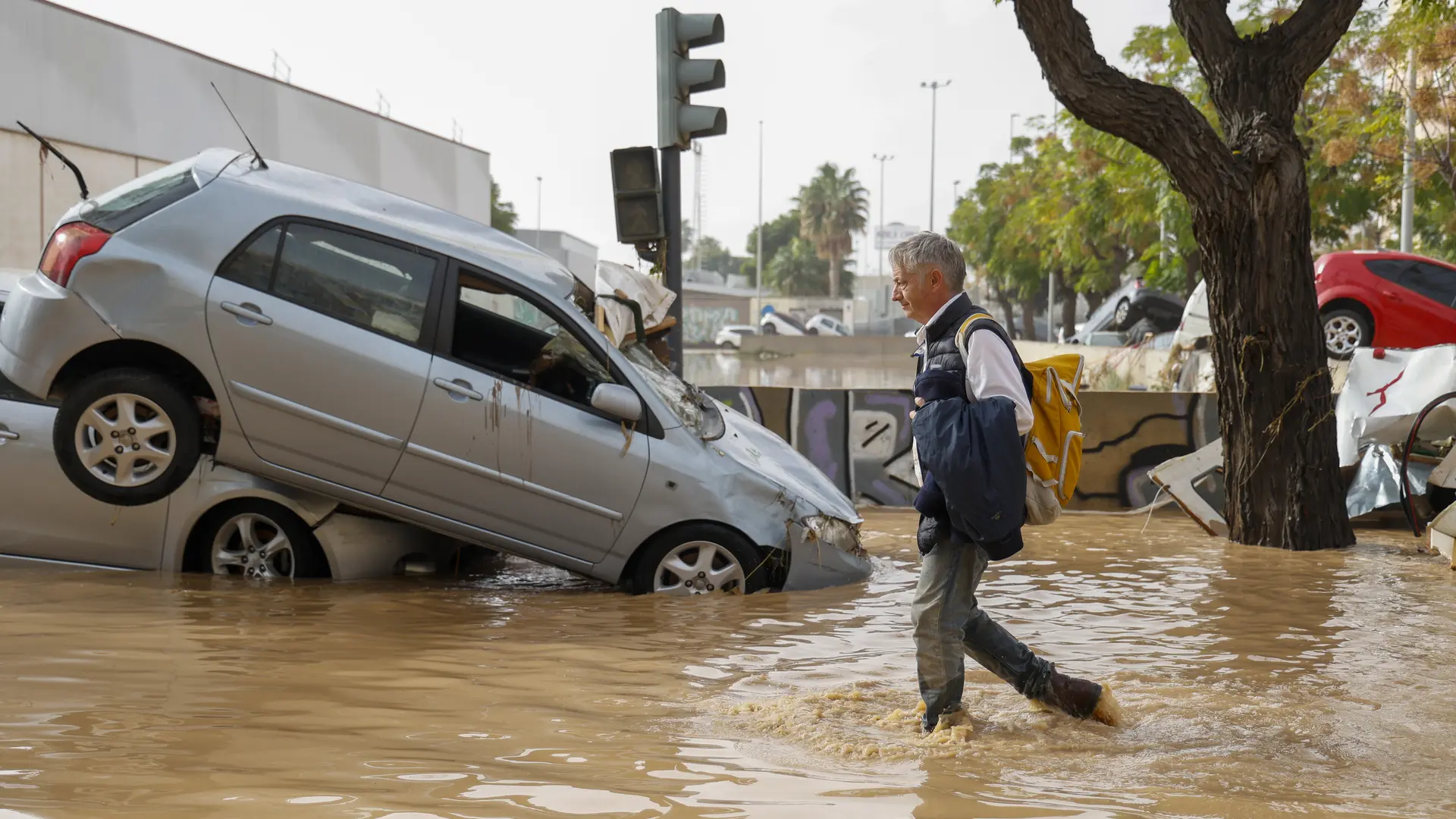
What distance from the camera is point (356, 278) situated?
257 inches

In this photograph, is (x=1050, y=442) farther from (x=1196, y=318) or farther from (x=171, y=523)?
(x=1196, y=318)

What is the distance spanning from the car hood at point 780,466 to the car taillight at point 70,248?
119 inches

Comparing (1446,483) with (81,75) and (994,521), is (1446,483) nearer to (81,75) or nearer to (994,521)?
(994,521)

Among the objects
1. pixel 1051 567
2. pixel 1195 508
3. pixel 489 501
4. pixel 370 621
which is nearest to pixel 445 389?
pixel 489 501

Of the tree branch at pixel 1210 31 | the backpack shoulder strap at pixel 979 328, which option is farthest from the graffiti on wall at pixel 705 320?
the backpack shoulder strap at pixel 979 328

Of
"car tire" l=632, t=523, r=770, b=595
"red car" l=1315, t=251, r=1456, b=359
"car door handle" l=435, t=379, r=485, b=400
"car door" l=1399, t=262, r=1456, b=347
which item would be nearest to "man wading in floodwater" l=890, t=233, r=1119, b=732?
"car tire" l=632, t=523, r=770, b=595

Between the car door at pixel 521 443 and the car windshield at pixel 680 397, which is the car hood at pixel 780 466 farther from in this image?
the car door at pixel 521 443

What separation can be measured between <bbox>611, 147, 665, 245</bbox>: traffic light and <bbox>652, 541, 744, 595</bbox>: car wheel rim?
3268mm

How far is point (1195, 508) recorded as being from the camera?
32.8 feet

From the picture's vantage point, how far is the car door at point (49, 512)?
259 inches

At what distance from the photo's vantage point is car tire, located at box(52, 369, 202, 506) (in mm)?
6352

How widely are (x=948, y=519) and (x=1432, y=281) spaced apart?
14356mm

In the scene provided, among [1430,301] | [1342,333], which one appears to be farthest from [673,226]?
[1430,301]

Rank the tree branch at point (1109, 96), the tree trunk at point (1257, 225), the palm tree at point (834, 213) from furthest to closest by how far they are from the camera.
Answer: the palm tree at point (834, 213) < the tree trunk at point (1257, 225) < the tree branch at point (1109, 96)
